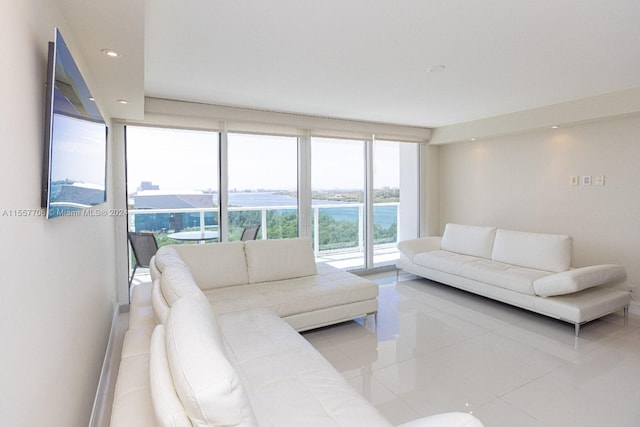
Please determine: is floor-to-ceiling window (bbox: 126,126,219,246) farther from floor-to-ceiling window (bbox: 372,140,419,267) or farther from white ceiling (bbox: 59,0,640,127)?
floor-to-ceiling window (bbox: 372,140,419,267)

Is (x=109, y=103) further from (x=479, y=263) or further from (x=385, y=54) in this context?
(x=479, y=263)

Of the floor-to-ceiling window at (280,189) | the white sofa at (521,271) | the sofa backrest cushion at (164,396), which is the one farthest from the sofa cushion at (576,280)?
the sofa backrest cushion at (164,396)

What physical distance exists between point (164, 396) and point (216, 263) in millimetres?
2396

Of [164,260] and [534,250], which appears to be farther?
[534,250]

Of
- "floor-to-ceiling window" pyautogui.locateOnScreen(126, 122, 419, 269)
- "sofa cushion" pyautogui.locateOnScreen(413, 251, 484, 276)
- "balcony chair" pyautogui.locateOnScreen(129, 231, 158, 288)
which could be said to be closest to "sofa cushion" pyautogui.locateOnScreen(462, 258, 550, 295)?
"sofa cushion" pyautogui.locateOnScreen(413, 251, 484, 276)

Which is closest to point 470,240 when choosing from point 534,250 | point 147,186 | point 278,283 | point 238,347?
point 534,250

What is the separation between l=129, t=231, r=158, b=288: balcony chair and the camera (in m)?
4.01

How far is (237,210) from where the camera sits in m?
4.70

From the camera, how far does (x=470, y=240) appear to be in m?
5.03

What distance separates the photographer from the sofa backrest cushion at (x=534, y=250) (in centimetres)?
394

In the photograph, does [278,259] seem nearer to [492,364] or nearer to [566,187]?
[492,364]

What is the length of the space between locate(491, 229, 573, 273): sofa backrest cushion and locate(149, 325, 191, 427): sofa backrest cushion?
422cm

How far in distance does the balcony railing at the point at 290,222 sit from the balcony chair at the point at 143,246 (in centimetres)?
28

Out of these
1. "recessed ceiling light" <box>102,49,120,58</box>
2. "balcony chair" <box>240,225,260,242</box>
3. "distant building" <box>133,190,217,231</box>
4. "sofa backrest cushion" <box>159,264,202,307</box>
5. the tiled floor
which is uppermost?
"recessed ceiling light" <box>102,49,120,58</box>
